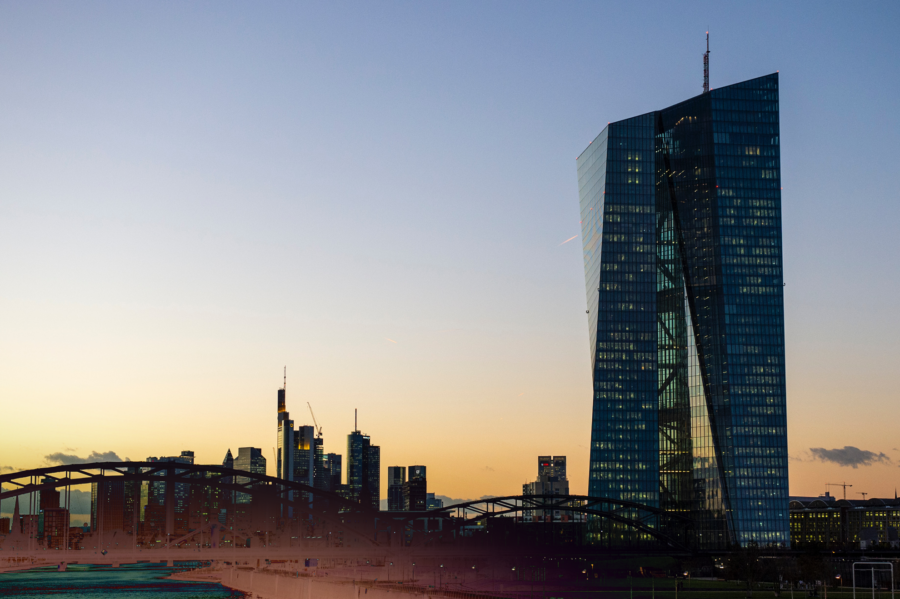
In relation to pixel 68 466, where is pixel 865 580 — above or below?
below

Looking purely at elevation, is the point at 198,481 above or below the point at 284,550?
above

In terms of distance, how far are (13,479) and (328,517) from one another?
60803mm

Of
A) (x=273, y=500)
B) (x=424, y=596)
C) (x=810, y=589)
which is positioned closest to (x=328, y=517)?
(x=273, y=500)

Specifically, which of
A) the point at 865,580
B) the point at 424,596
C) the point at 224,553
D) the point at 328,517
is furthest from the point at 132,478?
the point at 865,580

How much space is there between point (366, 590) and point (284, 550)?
1684 inches

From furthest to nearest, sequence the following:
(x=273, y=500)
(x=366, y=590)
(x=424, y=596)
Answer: (x=273, y=500), (x=366, y=590), (x=424, y=596)

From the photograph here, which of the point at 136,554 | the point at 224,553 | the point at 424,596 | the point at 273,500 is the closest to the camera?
the point at 424,596

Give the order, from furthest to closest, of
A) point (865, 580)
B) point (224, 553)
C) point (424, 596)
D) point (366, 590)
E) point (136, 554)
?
point (865, 580) < point (224, 553) < point (136, 554) < point (366, 590) < point (424, 596)

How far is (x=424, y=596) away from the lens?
119m

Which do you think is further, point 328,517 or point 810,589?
point 328,517

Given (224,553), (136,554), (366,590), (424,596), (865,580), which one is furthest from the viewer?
(865,580)

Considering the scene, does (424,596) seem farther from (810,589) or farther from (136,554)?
(810,589)

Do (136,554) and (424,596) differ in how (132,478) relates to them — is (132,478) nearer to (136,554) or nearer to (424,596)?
(136,554)

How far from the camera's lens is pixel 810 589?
160125mm
